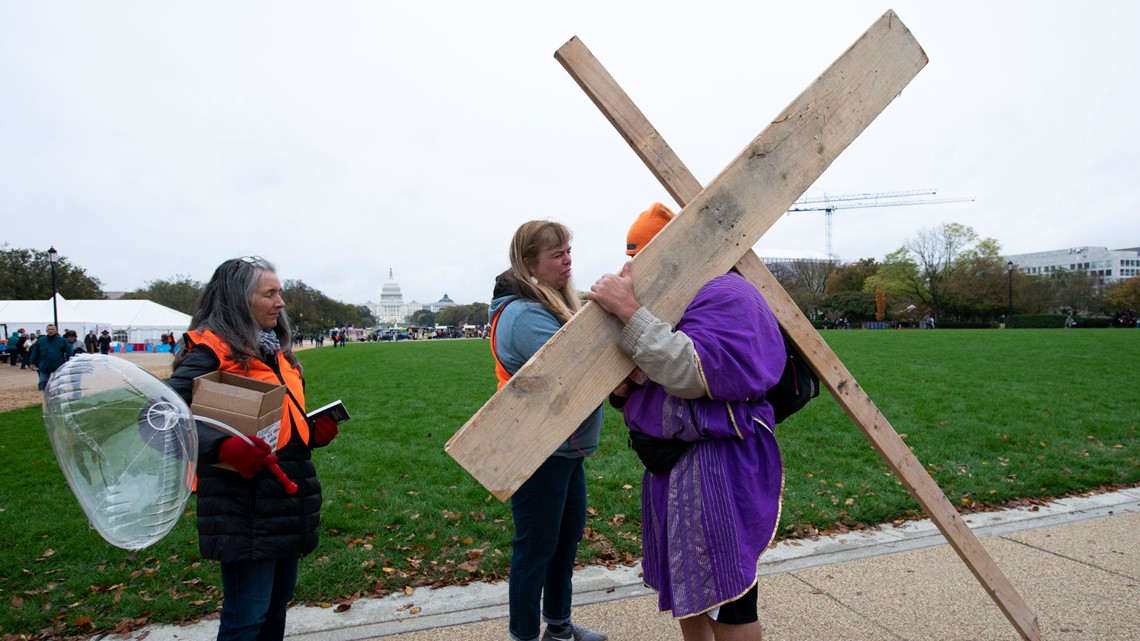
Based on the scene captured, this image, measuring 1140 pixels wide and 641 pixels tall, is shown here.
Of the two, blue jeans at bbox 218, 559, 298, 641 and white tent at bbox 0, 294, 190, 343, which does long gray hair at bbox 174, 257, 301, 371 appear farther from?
white tent at bbox 0, 294, 190, 343

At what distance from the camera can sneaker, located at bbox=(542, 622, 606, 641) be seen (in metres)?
3.16

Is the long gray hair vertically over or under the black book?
over

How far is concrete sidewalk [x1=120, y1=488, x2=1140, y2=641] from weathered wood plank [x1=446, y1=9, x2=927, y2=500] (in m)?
2.12

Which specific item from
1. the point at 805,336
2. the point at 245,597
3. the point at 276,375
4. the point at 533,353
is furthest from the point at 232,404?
the point at 805,336

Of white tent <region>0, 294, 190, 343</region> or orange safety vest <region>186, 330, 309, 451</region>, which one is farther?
white tent <region>0, 294, 190, 343</region>

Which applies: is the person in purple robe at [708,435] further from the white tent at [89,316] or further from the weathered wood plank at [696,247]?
the white tent at [89,316]

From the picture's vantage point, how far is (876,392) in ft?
38.6

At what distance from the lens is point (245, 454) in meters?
2.20

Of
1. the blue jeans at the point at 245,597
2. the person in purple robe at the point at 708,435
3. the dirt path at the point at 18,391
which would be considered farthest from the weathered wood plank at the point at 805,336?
the dirt path at the point at 18,391

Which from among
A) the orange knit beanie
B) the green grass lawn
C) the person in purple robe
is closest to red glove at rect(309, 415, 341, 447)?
the person in purple robe

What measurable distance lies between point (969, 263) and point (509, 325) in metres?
74.5

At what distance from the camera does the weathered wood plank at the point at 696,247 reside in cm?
167

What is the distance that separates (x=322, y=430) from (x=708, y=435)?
5.42ft

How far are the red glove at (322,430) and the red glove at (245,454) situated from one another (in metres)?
0.43
